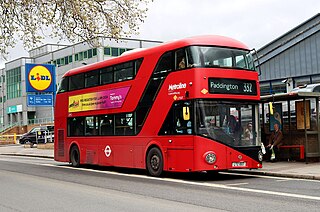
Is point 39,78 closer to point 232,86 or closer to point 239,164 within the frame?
point 232,86

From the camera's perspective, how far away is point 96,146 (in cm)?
1906

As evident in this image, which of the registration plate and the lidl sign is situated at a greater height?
the lidl sign

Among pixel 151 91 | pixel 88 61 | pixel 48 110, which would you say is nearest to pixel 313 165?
pixel 151 91

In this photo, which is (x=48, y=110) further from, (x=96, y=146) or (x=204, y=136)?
(x=204, y=136)

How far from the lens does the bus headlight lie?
1387cm

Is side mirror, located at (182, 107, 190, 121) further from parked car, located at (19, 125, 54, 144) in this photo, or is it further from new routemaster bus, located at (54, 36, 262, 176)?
parked car, located at (19, 125, 54, 144)

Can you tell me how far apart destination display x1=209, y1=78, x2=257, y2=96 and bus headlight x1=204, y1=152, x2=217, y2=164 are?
5.92 ft

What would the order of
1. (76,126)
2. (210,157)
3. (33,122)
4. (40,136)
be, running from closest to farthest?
(210,157), (76,126), (40,136), (33,122)

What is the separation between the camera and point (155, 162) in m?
15.7

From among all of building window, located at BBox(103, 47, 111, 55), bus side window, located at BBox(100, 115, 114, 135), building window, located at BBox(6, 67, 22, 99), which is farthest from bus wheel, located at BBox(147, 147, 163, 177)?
building window, located at BBox(6, 67, 22, 99)

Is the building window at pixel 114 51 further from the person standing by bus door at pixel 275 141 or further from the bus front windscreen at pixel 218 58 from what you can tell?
the bus front windscreen at pixel 218 58

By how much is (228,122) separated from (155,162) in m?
2.89

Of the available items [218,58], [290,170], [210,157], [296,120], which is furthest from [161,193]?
[296,120]

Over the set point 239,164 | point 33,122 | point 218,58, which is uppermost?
point 218,58
